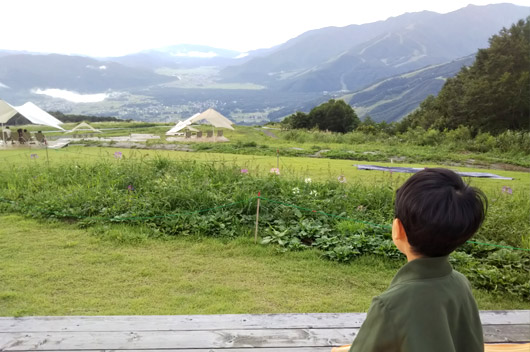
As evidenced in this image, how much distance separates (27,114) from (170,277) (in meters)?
24.4

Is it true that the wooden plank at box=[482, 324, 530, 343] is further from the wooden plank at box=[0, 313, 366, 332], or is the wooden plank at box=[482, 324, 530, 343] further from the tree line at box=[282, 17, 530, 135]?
the tree line at box=[282, 17, 530, 135]

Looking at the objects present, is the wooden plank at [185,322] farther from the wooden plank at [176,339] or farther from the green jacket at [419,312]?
the green jacket at [419,312]

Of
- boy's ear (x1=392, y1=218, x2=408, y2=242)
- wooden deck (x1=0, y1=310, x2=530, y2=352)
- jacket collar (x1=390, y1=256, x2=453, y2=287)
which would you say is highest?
boy's ear (x1=392, y1=218, x2=408, y2=242)

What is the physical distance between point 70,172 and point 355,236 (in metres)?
5.34

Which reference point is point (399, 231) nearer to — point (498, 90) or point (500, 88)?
point (500, 88)

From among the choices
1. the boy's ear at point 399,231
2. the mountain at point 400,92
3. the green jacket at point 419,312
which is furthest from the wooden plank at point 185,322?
the mountain at point 400,92

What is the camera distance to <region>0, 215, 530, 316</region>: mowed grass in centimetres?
340

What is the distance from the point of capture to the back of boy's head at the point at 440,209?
1.14 m

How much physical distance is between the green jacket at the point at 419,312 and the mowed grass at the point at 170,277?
7.35ft

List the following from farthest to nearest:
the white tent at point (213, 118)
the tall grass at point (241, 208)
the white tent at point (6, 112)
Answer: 1. the white tent at point (213, 118)
2. the white tent at point (6, 112)
3. the tall grass at point (241, 208)

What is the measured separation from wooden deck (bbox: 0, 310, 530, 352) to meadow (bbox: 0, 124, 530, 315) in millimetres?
824

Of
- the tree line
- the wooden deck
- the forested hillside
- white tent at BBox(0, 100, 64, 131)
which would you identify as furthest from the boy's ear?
the forested hillside

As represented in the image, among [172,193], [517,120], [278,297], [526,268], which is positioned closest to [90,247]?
[172,193]

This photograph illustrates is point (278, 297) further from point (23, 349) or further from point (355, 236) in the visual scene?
point (23, 349)
